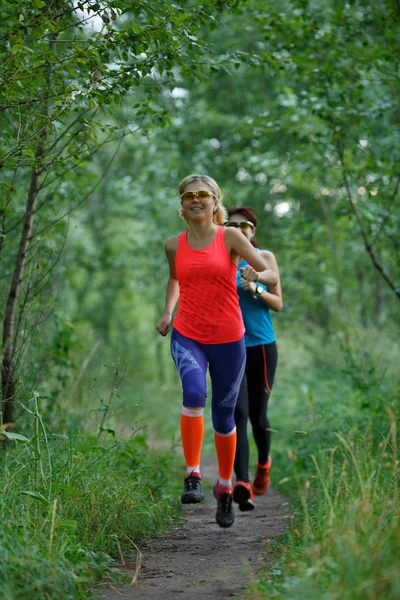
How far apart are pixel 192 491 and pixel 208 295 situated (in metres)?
1.21

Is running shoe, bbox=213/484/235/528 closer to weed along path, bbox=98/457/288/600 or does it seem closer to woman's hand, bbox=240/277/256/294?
weed along path, bbox=98/457/288/600

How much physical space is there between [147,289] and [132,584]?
21.1 metres

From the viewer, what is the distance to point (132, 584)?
12.0 ft

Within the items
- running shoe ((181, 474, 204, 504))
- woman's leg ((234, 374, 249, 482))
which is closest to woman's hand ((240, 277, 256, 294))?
woman's leg ((234, 374, 249, 482))

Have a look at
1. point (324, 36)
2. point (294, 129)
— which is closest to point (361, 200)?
point (294, 129)

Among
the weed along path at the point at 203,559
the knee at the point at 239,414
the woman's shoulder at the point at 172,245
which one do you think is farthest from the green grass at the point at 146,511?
the woman's shoulder at the point at 172,245

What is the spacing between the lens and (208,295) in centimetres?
457

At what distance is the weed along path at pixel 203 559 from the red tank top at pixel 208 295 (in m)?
1.27

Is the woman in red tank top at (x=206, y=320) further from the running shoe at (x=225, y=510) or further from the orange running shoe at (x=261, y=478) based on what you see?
the orange running shoe at (x=261, y=478)

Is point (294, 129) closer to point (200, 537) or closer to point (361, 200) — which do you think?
point (361, 200)

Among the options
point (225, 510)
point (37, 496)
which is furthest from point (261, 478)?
point (37, 496)

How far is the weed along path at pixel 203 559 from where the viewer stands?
3492mm

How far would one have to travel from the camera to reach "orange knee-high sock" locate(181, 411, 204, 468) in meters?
4.66

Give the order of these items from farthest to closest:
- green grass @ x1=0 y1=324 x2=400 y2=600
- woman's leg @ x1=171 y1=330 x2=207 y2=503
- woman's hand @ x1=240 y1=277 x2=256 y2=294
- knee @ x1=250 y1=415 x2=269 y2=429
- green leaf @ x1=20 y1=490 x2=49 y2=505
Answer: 1. knee @ x1=250 y1=415 x2=269 y2=429
2. woman's hand @ x1=240 y1=277 x2=256 y2=294
3. woman's leg @ x1=171 y1=330 x2=207 y2=503
4. green leaf @ x1=20 y1=490 x2=49 y2=505
5. green grass @ x1=0 y1=324 x2=400 y2=600
